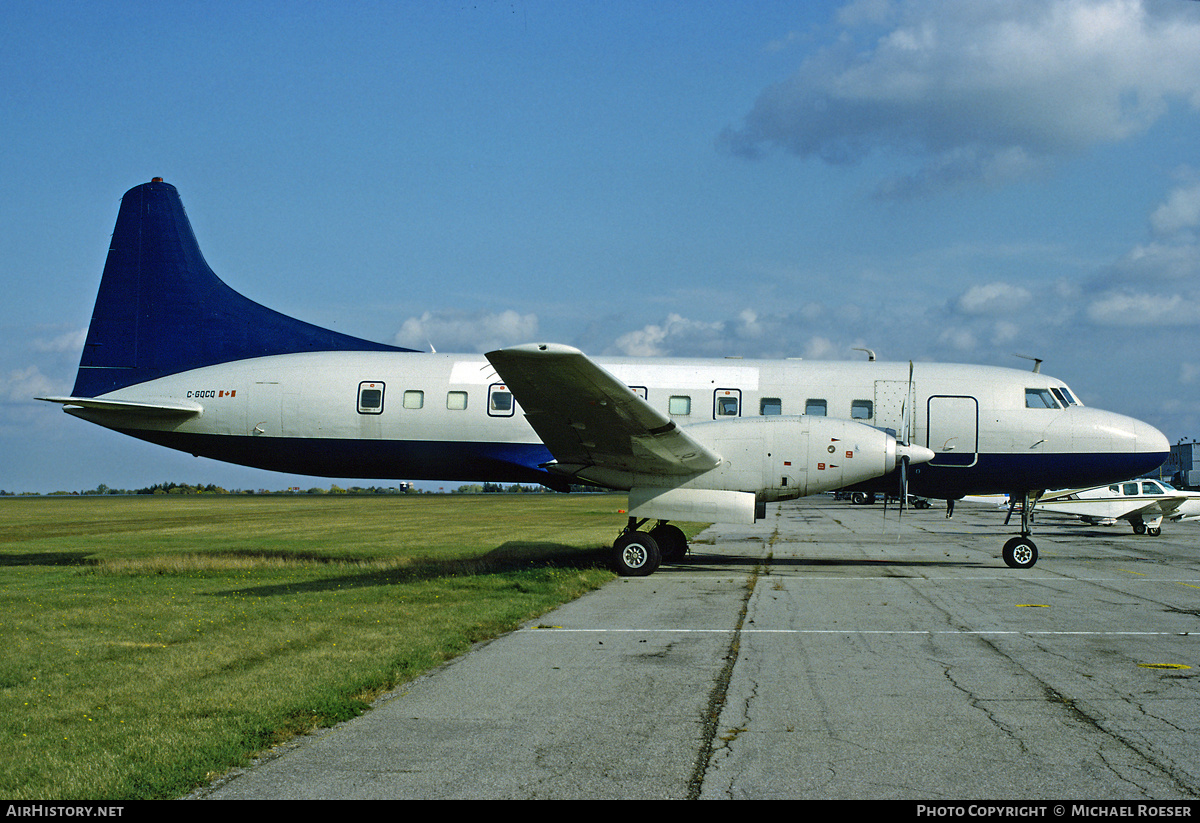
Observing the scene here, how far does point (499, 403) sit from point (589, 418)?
11.9ft

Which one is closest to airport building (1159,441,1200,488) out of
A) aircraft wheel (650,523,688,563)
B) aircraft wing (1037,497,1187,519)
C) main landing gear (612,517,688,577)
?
aircraft wing (1037,497,1187,519)

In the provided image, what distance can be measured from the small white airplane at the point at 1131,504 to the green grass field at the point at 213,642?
65.5 feet

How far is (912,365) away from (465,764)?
15369 millimetres

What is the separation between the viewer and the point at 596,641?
30.7 ft

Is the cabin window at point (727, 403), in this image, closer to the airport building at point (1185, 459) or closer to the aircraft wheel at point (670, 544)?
the aircraft wheel at point (670, 544)

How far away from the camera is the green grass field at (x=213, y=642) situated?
17.7 ft

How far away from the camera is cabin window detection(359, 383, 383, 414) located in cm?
1759

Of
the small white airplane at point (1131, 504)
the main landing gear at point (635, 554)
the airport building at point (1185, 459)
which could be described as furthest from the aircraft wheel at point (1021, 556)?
the airport building at point (1185, 459)

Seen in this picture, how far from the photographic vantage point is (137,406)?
1725 centimetres

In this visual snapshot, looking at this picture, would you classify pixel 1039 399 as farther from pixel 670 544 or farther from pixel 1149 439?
pixel 670 544

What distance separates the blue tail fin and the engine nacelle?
7.71m

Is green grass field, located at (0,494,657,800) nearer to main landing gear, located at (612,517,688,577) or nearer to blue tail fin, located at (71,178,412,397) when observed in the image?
main landing gear, located at (612,517,688,577)

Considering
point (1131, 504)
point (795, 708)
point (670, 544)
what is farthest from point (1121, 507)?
point (795, 708)
